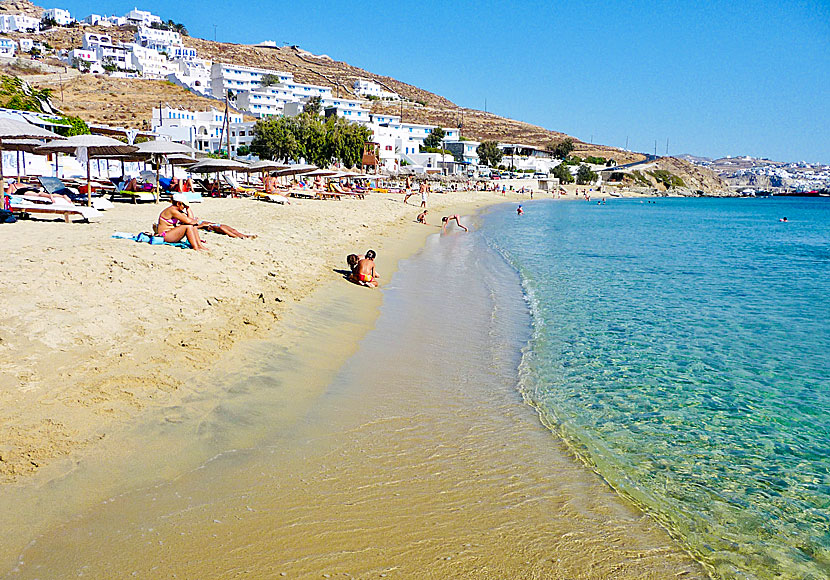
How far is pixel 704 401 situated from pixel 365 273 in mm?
6521

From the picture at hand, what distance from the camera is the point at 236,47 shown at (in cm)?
17788

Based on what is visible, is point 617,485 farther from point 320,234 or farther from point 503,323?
point 320,234

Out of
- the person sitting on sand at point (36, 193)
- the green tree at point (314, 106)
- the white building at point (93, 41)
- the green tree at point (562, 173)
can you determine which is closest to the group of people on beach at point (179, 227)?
the person sitting on sand at point (36, 193)

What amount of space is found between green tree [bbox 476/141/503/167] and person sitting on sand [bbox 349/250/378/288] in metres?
92.9

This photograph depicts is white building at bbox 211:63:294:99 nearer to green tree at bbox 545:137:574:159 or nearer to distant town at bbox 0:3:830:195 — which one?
distant town at bbox 0:3:830:195

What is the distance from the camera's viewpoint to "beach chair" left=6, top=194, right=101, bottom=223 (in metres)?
13.2

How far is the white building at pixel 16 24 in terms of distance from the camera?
159875 mm

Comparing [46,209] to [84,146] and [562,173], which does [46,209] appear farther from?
[562,173]

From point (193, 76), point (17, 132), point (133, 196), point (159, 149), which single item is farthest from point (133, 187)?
point (193, 76)

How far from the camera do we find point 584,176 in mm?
112438

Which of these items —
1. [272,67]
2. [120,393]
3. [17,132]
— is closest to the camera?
[120,393]

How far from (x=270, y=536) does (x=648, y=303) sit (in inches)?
412

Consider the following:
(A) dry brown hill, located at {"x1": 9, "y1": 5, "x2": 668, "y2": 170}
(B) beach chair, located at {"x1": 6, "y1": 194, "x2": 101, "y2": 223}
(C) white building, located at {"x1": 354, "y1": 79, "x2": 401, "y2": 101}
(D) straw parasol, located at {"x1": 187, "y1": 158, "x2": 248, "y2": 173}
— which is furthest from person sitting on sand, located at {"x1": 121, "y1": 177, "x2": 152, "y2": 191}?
(C) white building, located at {"x1": 354, "y1": 79, "x2": 401, "y2": 101}

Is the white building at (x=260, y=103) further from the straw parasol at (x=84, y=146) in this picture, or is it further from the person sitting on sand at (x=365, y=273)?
the person sitting on sand at (x=365, y=273)
